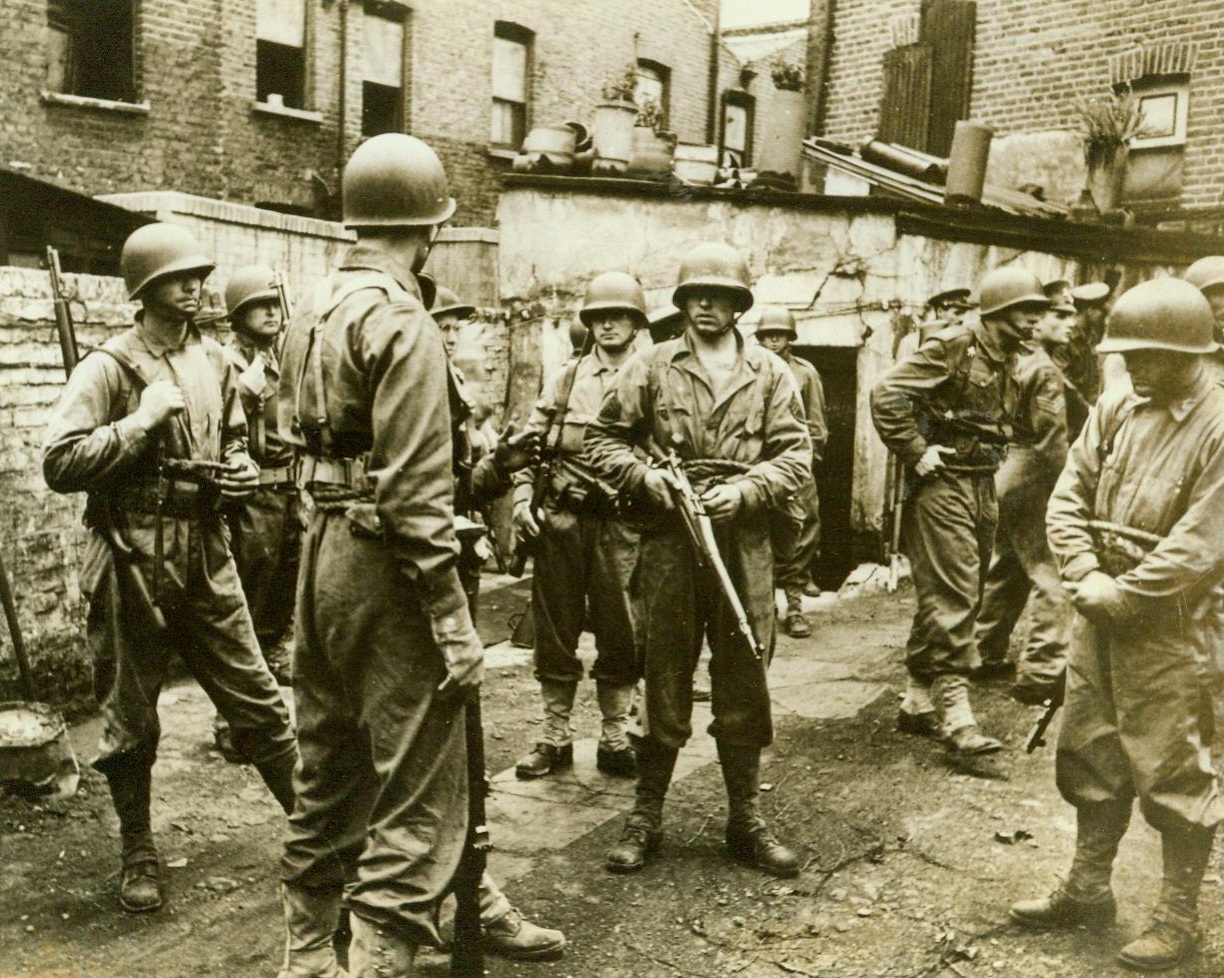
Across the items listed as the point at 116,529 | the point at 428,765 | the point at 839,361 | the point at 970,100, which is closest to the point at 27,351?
the point at 116,529

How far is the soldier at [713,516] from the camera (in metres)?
4.75

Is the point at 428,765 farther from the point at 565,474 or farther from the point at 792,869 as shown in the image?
the point at 565,474

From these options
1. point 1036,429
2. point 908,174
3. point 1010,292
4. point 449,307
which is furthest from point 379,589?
point 908,174

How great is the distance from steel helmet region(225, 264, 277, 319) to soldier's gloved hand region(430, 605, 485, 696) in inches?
157

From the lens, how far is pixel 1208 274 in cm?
631

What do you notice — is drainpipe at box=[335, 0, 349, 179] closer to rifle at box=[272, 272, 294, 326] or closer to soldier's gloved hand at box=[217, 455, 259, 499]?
rifle at box=[272, 272, 294, 326]

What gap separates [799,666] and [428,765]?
17.1ft

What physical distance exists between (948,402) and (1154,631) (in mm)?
2771

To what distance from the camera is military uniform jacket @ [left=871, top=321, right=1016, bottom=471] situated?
6512 millimetres

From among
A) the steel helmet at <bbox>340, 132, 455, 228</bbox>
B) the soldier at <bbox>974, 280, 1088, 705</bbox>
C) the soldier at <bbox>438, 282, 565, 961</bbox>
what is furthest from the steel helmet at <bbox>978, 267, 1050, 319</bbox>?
the steel helmet at <bbox>340, 132, 455, 228</bbox>

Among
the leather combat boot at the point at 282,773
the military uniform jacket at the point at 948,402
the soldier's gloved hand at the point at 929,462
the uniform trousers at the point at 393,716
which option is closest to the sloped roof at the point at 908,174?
the military uniform jacket at the point at 948,402

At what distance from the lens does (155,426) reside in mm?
4359

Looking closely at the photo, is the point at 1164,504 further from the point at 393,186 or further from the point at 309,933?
the point at 309,933

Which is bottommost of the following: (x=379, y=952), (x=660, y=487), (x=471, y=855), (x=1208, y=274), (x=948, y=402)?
(x=379, y=952)
